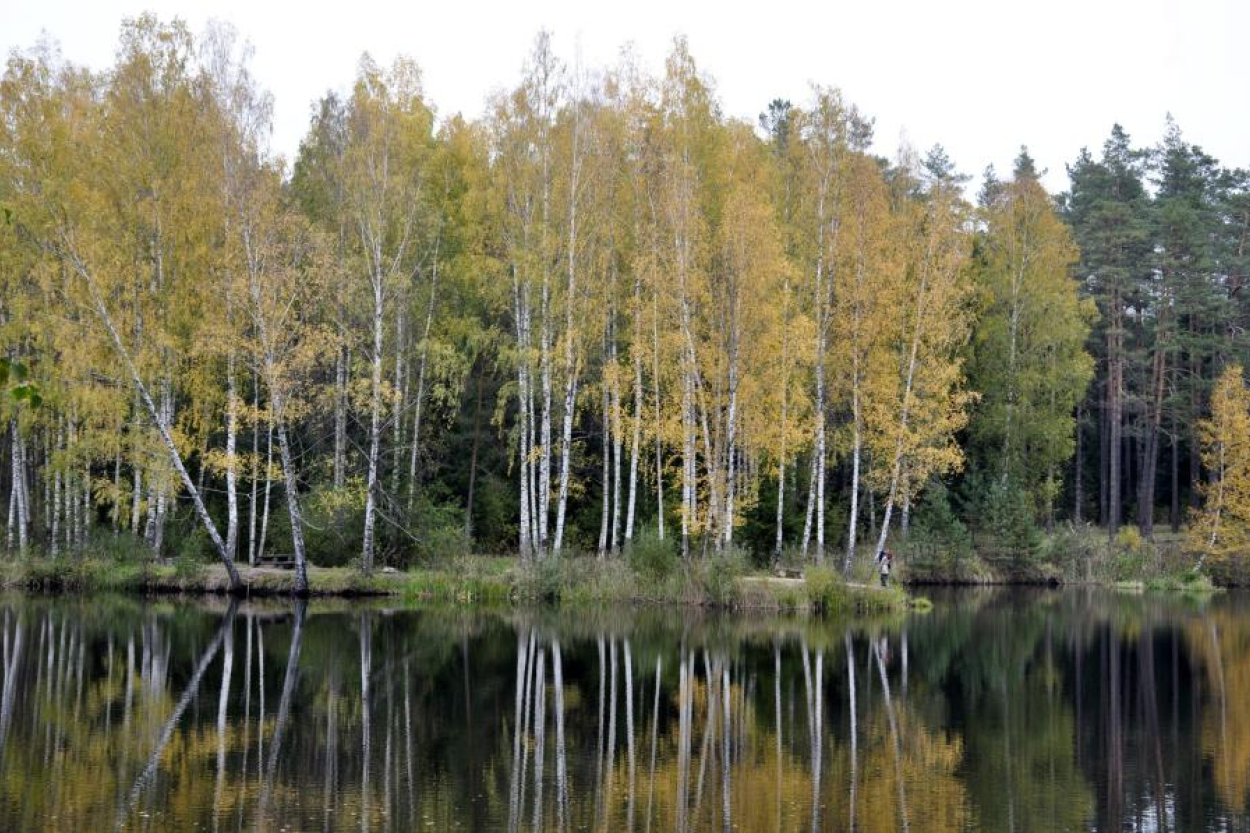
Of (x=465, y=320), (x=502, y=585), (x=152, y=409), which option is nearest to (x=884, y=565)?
(x=502, y=585)

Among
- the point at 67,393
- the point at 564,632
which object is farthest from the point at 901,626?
the point at 67,393

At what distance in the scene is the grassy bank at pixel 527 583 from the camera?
101 feet

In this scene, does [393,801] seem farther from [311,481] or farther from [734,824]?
[311,481]

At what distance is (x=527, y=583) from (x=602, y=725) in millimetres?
15470

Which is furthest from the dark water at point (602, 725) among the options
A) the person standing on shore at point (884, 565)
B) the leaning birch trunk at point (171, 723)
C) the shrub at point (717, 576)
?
the person standing on shore at point (884, 565)

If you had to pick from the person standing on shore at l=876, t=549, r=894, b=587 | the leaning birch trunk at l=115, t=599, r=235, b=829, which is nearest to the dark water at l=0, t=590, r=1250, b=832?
the leaning birch trunk at l=115, t=599, r=235, b=829

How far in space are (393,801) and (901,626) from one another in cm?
1925

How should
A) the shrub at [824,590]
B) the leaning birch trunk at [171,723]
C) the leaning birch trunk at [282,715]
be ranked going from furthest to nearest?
the shrub at [824,590], the leaning birch trunk at [282,715], the leaning birch trunk at [171,723]

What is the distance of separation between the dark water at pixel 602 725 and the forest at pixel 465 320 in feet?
20.8

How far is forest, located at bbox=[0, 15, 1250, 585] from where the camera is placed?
32000 millimetres

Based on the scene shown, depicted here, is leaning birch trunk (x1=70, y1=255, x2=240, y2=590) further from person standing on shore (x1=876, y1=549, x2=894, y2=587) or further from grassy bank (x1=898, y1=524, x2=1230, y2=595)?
grassy bank (x1=898, y1=524, x2=1230, y2=595)

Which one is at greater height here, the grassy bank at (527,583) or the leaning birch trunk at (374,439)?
the leaning birch trunk at (374,439)

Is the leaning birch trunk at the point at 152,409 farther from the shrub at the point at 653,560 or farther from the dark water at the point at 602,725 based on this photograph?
the shrub at the point at 653,560

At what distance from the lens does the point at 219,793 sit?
1186cm
